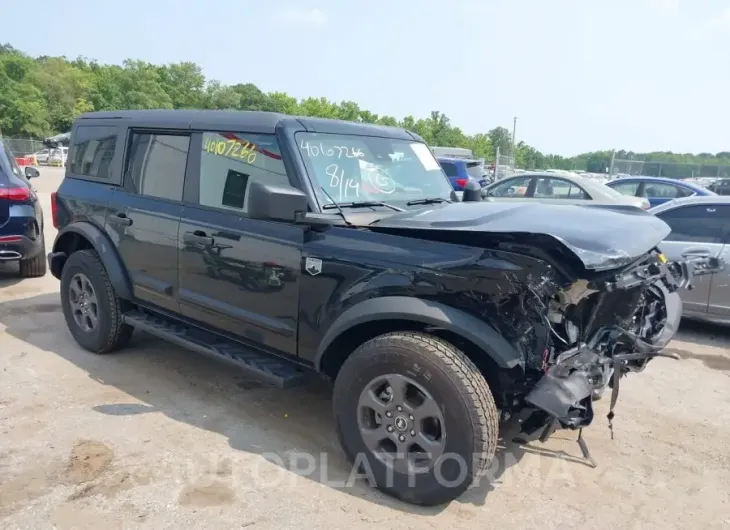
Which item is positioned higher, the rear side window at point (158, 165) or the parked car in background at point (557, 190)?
the rear side window at point (158, 165)

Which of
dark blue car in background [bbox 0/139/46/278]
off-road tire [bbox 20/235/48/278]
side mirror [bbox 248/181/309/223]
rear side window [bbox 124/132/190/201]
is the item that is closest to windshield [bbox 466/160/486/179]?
off-road tire [bbox 20/235/48/278]

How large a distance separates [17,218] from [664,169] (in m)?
29.4

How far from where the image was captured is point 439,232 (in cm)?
306

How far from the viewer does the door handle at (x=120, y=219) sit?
4.63 meters

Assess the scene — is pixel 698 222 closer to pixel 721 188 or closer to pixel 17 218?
pixel 17 218

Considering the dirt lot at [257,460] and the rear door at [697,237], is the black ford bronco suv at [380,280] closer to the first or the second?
the dirt lot at [257,460]

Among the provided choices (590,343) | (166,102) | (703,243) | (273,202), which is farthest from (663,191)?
(166,102)

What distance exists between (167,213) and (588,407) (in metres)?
3.05

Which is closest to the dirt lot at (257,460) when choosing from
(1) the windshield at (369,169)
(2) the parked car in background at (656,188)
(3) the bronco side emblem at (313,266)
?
(3) the bronco side emblem at (313,266)

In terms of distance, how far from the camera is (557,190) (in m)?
11.5

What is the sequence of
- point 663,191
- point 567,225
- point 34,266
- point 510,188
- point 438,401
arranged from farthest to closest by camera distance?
point 663,191 < point 510,188 < point 34,266 < point 567,225 < point 438,401

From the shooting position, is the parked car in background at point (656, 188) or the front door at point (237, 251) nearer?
the front door at point (237, 251)

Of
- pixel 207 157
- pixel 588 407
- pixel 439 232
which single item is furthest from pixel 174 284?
pixel 588 407

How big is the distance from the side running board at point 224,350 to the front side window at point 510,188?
8.92 metres
